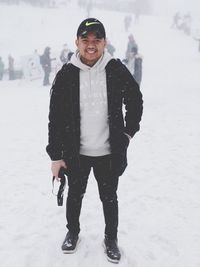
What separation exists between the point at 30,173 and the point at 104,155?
3005 millimetres

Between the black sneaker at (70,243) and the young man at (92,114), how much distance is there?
542 mm

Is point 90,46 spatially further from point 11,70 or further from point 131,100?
point 11,70

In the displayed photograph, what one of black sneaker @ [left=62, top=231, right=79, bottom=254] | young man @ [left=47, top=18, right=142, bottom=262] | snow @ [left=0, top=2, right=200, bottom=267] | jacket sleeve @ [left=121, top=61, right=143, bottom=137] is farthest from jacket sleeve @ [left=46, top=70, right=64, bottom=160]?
snow @ [left=0, top=2, right=200, bottom=267]

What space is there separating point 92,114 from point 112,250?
1.39 meters

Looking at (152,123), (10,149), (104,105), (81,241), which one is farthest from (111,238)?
(152,123)

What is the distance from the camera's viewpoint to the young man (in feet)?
9.40

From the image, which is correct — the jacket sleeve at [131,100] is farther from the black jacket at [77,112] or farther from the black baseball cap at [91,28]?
the black baseball cap at [91,28]

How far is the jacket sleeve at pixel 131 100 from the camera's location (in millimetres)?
2949

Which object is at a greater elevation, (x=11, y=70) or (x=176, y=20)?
(x=176, y=20)

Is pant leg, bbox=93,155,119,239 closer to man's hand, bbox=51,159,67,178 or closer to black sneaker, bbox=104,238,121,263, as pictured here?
black sneaker, bbox=104,238,121,263

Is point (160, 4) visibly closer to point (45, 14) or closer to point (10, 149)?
point (45, 14)

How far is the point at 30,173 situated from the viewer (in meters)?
5.82

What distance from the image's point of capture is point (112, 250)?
3.41 metres

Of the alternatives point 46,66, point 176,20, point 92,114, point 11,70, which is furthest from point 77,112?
point 176,20
